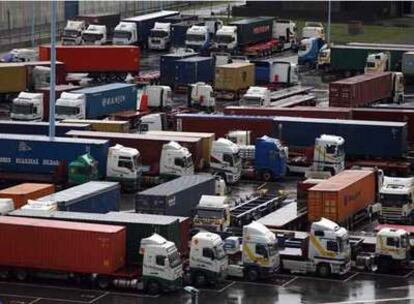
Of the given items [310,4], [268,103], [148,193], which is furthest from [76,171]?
[310,4]

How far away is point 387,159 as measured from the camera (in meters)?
81.1

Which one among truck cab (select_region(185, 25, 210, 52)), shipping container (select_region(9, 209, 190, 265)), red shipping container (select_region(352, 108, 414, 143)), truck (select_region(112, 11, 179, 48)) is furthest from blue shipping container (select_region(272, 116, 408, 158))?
truck (select_region(112, 11, 179, 48))

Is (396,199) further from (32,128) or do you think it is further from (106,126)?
(32,128)

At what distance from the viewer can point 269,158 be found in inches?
3110

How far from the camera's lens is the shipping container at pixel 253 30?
134125mm

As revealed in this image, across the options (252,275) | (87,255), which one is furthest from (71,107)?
(87,255)

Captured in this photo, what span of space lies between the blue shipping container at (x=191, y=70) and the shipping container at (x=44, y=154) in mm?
33765

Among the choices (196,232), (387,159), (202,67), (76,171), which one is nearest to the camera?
(196,232)

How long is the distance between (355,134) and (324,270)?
2312 centimetres

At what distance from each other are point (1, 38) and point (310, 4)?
38.2 m

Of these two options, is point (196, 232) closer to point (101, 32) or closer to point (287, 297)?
point (287, 297)

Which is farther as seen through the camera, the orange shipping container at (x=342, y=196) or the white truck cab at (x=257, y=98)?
the white truck cab at (x=257, y=98)

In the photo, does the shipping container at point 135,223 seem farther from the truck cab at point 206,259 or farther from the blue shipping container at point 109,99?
the blue shipping container at point 109,99

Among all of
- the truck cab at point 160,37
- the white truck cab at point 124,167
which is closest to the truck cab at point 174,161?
the white truck cab at point 124,167
